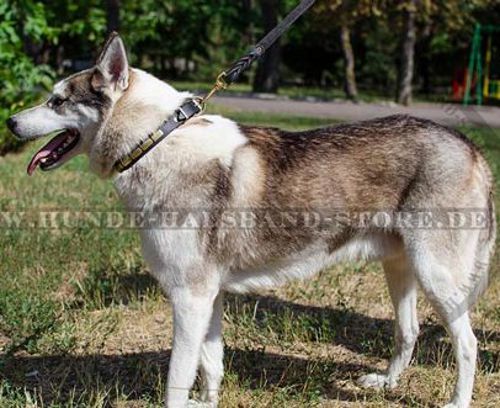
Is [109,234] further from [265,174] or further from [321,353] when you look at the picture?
[265,174]

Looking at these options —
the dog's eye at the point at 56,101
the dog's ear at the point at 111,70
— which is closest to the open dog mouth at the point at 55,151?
the dog's eye at the point at 56,101

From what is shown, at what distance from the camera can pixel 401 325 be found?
419 centimetres

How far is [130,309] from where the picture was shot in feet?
16.5

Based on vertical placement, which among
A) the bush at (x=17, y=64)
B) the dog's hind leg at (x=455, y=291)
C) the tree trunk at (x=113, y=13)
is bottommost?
the dog's hind leg at (x=455, y=291)

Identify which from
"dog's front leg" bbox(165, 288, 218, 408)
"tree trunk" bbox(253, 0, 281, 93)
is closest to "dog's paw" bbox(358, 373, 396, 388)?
"dog's front leg" bbox(165, 288, 218, 408)

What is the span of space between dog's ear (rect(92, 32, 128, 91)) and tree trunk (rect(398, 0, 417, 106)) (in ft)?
63.1

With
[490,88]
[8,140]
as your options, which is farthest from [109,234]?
[490,88]

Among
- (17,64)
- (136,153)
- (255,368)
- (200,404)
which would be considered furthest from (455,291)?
(17,64)

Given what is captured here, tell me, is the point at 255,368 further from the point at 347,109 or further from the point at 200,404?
the point at 347,109

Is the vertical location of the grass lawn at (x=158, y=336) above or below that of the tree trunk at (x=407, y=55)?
below

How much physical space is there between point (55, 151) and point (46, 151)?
4 cm

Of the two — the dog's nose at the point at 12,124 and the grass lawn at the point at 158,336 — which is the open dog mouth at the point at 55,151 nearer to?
the dog's nose at the point at 12,124

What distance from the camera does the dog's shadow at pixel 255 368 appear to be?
3982 mm

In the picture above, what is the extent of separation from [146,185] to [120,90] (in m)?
0.47
